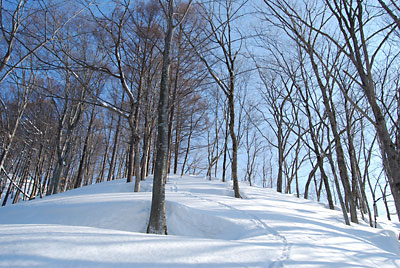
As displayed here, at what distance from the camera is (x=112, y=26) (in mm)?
6312

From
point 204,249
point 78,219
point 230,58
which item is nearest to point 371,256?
point 204,249

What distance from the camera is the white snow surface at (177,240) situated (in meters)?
1.75

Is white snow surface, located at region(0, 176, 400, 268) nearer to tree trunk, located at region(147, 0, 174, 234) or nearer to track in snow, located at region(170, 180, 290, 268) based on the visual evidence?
track in snow, located at region(170, 180, 290, 268)

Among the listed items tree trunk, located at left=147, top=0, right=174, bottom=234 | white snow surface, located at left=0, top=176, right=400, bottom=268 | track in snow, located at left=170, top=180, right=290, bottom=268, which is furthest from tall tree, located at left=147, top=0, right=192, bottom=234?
track in snow, located at left=170, top=180, right=290, bottom=268

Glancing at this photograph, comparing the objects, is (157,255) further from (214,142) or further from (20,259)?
(214,142)

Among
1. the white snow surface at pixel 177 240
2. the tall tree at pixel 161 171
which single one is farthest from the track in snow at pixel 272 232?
the tall tree at pixel 161 171

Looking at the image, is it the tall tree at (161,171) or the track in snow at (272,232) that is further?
the tall tree at (161,171)

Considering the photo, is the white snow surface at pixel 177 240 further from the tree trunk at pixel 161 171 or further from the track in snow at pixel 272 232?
the tree trunk at pixel 161 171

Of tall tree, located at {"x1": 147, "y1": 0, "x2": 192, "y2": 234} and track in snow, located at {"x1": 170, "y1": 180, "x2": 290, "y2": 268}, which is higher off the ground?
tall tree, located at {"x1": 147, "y1": 0, "x2": 192, "y2": 234}

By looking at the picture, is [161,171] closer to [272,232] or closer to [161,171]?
[161,171]

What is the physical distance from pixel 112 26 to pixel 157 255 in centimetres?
684

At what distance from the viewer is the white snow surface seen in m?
1.75

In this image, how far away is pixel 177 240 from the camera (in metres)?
2.32

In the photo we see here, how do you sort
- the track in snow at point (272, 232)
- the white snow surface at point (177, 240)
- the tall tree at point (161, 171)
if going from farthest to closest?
1. the tall tree at point (161, 171)
2. the track in snow at point (272, 232)
3. the white snow surface at point (177, 240)
